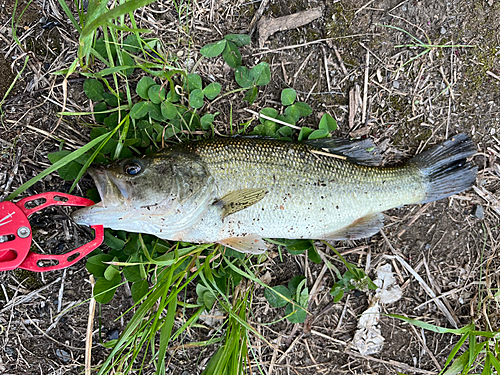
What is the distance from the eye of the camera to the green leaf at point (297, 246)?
3.12 m

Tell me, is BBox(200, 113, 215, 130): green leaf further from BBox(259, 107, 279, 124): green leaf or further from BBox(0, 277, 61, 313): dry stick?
BBox(0, 277, 61, 313): dry stick

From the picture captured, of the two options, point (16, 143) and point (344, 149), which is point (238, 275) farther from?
point (16, 143)

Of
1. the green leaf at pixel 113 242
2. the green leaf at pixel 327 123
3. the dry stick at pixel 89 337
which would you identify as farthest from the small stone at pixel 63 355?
the green leaf at pixel 327 123

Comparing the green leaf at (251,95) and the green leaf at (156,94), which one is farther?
the green leaf at (251,95)

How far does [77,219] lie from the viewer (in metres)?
2.50

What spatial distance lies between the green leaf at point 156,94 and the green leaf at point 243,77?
674 mm

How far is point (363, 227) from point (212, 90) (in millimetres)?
1827

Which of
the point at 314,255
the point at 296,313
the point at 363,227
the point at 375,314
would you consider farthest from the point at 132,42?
the point at 375,314

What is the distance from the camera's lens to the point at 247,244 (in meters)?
2.87

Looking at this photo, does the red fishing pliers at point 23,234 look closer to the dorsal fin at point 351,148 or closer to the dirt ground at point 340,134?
the dirt ground at point 340,134

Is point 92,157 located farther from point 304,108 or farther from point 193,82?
point 304,108

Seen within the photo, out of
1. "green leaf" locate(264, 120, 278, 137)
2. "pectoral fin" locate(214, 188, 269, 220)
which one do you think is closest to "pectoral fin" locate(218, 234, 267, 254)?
"pectoral fin" locate(214, 188, 269, 220)

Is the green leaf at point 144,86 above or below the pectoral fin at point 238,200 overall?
above

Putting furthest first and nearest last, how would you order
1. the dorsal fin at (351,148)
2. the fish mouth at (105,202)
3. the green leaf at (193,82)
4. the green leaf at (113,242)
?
the dorsal fin at (351,148), the green leaf at (193,82), the green leaf at (113,242), the fish mouth at (105,202)
